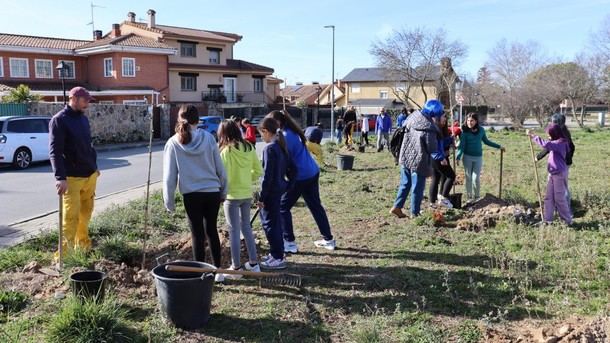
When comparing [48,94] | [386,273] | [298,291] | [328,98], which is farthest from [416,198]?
[328,98]

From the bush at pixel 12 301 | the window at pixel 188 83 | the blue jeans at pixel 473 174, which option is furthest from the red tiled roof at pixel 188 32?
the bush at pixel 12 301

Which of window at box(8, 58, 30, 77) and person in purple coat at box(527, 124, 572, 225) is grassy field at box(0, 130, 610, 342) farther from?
window at box(8, 58, 30, 77)

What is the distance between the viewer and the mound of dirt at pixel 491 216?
26.2 feet

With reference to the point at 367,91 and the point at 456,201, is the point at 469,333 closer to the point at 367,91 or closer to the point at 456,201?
the point at 456,201

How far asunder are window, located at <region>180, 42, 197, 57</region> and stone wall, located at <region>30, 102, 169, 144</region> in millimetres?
19439

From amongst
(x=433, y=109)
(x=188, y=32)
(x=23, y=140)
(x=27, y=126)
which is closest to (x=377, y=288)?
(x=433, y=109)

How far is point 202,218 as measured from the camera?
5.32 meters

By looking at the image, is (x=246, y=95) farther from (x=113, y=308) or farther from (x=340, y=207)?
(x=113, y=308)

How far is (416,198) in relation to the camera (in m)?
8.37

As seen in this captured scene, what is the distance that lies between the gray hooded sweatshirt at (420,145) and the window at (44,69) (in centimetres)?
3883

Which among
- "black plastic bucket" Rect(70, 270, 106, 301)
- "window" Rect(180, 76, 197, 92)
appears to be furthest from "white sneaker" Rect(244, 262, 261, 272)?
"window" Rect(180, 76, 197, 92)

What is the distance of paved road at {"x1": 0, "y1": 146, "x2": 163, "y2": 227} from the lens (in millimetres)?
10295

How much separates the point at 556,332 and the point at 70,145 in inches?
200

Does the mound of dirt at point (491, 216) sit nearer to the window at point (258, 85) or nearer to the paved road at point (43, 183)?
the paved road at point (43, 183)
